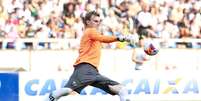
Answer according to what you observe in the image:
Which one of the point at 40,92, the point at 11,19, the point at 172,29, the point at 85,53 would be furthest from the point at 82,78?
the point at 172,29

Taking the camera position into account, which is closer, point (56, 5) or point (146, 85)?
point (146, 85)

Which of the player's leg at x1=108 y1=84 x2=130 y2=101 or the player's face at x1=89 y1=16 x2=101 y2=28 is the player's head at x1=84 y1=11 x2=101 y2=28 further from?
the player's leg at x1=108 y1=84 x2=130 y2=101

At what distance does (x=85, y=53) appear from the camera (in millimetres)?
10820

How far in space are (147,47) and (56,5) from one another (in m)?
8.05

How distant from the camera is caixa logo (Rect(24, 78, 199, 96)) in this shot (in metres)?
14.6

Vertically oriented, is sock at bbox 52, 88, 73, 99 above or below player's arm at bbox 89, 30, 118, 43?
below

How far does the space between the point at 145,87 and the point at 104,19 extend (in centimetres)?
464

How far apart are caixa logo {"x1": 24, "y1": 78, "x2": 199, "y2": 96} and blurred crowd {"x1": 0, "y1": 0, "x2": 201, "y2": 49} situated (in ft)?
8.59

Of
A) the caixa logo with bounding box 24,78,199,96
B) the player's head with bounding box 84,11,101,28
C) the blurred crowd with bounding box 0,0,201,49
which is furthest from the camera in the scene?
the blurred crowd with bounding box 0,0,201,49

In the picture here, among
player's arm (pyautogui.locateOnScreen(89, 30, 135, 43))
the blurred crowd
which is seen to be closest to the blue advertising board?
player's arm (pyautogui.locateOnScreen(89, 30, 135, 43))

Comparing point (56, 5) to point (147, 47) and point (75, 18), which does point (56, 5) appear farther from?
point (147, 47)

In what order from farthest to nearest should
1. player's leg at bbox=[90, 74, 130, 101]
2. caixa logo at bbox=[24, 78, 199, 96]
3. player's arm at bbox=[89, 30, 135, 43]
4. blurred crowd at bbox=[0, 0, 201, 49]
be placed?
blurred crowd at bbox=[0, 0, 201, 49]
caixa logo at bbox=[24, 78, 199, 96]
player's leg at bbox=[90, 74, 130, 101]
player's arm at bbox=[89, 30, 135, 43]

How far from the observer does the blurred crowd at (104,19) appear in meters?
18.6

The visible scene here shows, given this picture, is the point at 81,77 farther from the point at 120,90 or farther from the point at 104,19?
the point at 104,19
